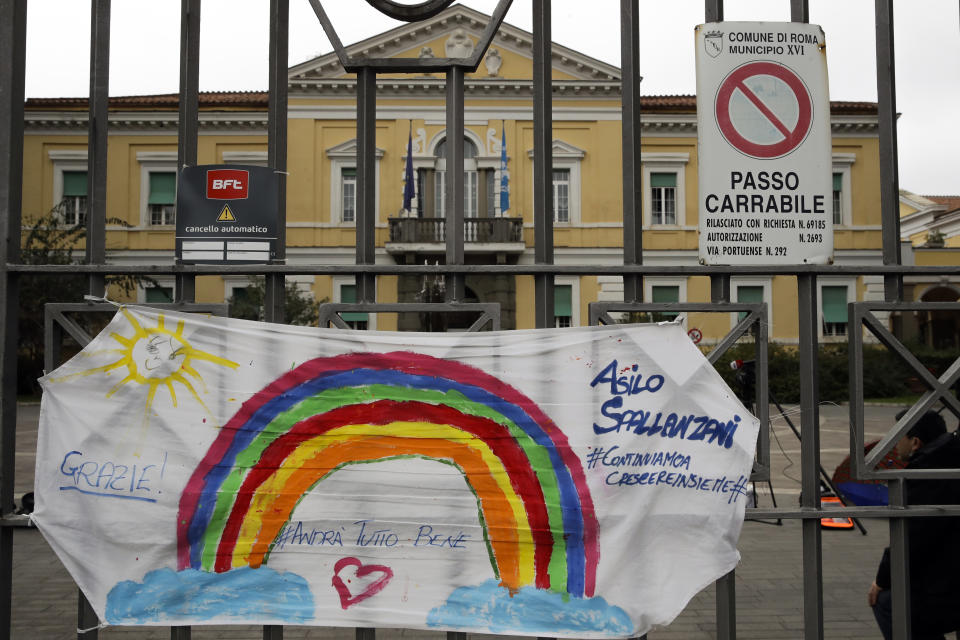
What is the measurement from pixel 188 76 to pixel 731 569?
366 centimetres

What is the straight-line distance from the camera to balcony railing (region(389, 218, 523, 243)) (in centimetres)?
2677

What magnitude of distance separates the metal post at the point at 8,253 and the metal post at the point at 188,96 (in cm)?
79

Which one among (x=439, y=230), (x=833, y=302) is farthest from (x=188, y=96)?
(x=833, y=302)

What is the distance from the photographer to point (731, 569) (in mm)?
3607

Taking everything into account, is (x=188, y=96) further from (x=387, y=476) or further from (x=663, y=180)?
(x=663, y=180)

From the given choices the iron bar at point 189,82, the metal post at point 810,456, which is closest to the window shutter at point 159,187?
the iron bar at point 189,82

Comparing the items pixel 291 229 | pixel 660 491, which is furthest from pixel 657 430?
pixel 291 229

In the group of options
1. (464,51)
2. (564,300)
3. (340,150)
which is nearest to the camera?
(464,51)

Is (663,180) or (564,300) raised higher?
(663,180)

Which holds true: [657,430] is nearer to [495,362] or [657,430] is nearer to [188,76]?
[495,362]

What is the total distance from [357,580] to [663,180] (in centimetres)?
2489

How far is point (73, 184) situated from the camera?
2680cm

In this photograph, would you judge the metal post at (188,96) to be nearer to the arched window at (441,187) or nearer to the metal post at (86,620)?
the metal post at (86,620)

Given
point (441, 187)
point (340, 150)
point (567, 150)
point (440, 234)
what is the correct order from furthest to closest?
1. point (441, 187)
2. point (440, 234)
3. point (340, 150)
4. point (567, 150)
